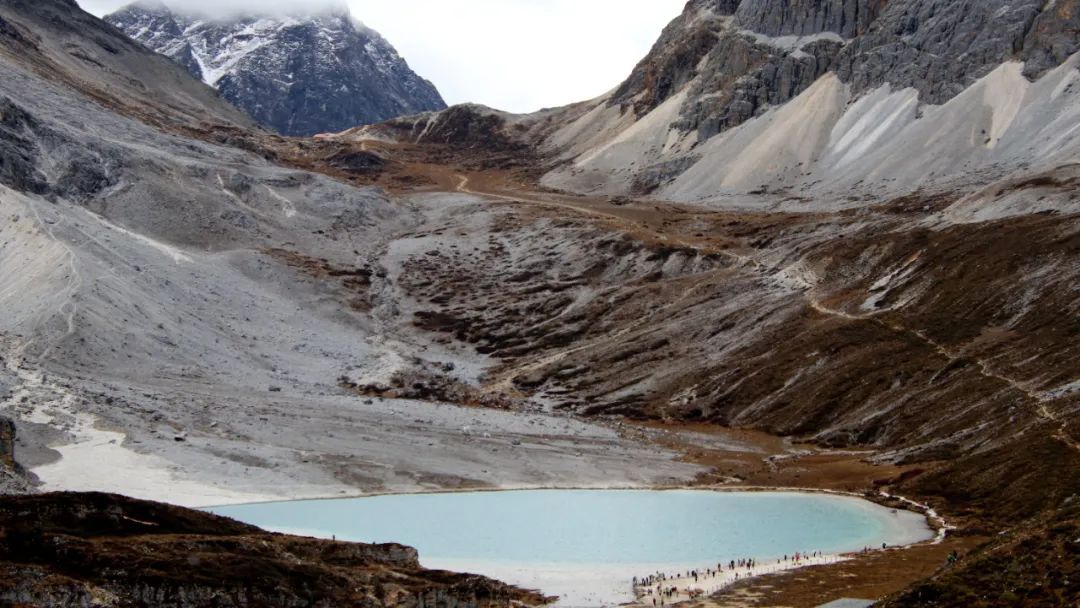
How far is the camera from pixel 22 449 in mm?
58750

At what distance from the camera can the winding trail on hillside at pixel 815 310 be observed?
196 feet

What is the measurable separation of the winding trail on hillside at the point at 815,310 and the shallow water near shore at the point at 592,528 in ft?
38.8

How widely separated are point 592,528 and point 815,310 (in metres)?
49.5

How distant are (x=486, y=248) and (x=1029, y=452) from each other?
96.9 meters

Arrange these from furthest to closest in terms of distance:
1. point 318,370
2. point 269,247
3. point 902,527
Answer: point 269,247 < point 318,370 < point 902,527

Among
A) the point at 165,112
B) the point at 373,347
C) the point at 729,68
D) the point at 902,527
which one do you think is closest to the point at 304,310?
the point at 373,347

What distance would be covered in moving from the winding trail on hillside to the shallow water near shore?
38.8 feet

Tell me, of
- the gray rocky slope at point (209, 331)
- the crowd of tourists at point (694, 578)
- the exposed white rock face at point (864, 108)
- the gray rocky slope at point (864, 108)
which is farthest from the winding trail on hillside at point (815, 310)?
the crowd of tourists at point (694, 578)

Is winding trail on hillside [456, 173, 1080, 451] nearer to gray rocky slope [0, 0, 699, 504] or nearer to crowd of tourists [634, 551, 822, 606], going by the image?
gray rocky slope [0, 0, 699, 504]

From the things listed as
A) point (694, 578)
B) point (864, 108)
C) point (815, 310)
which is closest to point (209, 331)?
point (815, 310)

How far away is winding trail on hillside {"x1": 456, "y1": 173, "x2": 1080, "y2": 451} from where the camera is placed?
59.8 meters

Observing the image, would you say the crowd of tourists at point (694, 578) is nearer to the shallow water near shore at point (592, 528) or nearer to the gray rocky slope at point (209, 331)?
the shallow water near shore at point (592, 528)

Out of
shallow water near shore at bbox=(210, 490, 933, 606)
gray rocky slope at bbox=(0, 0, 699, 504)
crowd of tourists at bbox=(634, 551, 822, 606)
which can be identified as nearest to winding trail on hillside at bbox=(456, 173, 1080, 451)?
gray rocky slope at bbox=(0, 0, 699, 504)

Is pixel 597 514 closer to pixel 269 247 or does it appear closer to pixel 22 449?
pixel 22 449
